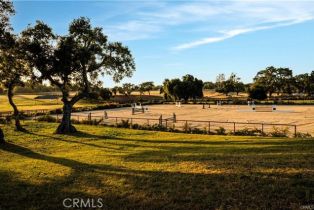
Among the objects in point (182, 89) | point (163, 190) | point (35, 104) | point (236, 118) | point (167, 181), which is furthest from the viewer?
point (35, 104)

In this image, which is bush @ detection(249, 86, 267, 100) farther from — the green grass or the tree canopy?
the green grass

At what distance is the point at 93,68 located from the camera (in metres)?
34.6

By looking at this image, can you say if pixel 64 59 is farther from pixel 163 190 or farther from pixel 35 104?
pixel 35 104

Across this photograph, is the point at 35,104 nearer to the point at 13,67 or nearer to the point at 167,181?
the point at 13,67

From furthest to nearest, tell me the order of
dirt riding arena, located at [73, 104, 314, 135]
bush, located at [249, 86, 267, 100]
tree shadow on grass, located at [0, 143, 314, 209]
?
bush, located at [249, 86, 267, 100] → dirt riding arena, located at [73, 104, 314, 135] → tree shadow on grass, located at [0, 143, 314, 209]

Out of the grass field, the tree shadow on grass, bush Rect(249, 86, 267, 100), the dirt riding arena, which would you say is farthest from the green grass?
bush Rect(249, 86, 267, 100)

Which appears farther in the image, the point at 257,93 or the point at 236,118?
the point at 257,93

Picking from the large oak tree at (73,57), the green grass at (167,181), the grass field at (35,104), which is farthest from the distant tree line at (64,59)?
the grass field at (35,104)

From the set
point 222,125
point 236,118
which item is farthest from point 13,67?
point 236,118

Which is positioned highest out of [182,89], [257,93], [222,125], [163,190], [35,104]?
[182,89]

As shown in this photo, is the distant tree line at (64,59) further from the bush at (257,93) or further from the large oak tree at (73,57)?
the bush at (257,93)

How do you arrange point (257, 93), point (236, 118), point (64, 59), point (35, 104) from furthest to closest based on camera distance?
point (35, 104) < point (257, 93) < point (236, 118) < point (64, 59)

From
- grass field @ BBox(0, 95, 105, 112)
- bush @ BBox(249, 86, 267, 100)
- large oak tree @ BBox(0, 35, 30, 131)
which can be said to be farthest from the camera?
bush @ BBox(249, 86, 267, 100)

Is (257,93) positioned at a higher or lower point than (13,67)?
lower
